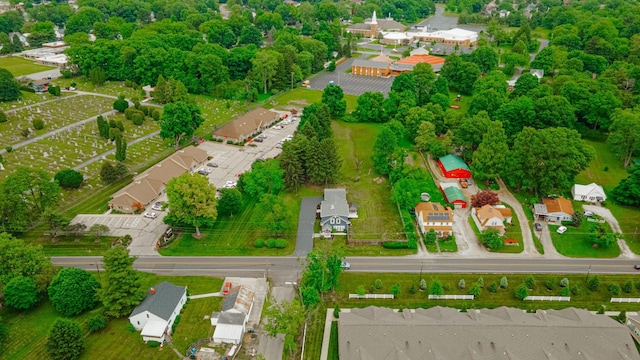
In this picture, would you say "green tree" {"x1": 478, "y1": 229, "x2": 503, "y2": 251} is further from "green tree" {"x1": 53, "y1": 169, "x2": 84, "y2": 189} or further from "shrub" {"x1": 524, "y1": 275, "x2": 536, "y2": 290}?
"green tree" {"x1": 53, "y1": 169, "x2": 84, "y2": 189}

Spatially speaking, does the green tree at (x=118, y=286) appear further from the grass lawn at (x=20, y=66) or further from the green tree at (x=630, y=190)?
the grass lawn at (x=20, y=66)

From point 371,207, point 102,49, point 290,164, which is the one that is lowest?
point 371,207

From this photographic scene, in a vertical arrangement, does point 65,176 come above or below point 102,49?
below

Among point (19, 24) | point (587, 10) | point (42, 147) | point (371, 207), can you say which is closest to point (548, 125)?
point (371, 207)

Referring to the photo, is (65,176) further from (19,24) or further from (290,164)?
(19,24)

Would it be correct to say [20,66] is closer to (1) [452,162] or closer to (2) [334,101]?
(2) [334,101]

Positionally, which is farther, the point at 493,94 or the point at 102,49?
the point at 102,49

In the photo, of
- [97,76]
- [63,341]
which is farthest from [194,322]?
[97,76]
